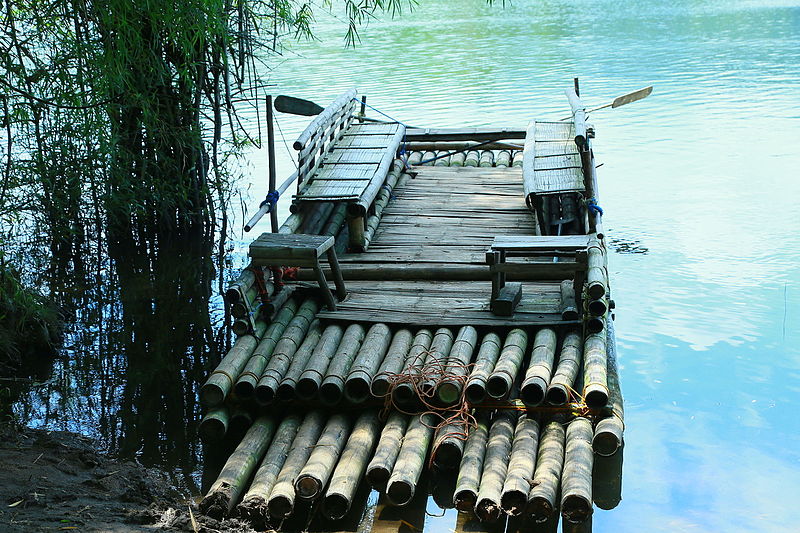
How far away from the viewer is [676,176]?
1259 centimetres

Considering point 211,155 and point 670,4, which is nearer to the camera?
point 211,155

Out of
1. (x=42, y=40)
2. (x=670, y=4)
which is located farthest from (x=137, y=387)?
(x=670, y=4)

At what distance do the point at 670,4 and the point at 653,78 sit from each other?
386 inches

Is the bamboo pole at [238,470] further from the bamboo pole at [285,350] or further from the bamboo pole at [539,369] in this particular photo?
the bamboo pole at [539,369]

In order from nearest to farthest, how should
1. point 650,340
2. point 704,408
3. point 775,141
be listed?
point 704,408, point 650,340, point 775,141

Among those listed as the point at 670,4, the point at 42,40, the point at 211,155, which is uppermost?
the point at 42,40

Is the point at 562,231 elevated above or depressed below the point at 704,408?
above

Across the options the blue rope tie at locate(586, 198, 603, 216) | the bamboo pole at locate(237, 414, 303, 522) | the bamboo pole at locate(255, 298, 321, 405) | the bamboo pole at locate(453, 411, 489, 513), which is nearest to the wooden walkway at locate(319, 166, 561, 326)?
the bamboo pole at locate(255, 298, 321, 405)

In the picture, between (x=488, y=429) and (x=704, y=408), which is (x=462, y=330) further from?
(x=704, y=408)

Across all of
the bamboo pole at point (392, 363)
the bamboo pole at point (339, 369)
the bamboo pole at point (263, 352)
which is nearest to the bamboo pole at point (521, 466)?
the bamboo pole at point (392, 363)

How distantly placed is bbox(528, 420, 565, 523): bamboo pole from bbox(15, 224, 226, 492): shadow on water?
7.04 feet

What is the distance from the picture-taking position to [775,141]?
13805 mm

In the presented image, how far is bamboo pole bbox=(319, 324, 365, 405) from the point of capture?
5.63 meters

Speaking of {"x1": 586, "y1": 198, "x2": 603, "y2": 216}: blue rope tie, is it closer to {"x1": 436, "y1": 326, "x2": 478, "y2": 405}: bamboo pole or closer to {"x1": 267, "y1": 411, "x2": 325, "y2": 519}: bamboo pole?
{"x1": 436, "y1": 326, "x2": 478, "y2": 405}: bamboo pole
